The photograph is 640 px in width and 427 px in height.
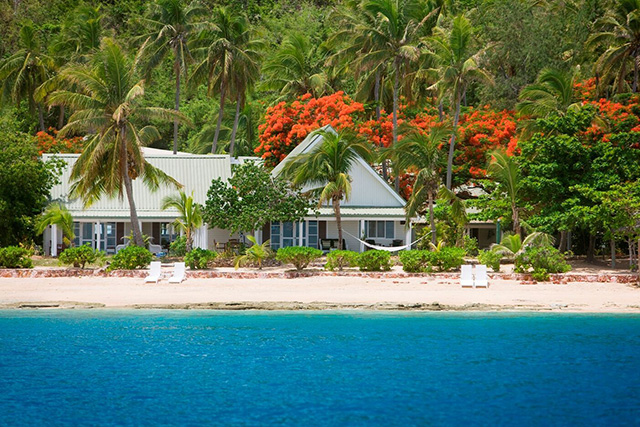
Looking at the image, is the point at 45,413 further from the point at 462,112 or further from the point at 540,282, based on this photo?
the point at 462,112

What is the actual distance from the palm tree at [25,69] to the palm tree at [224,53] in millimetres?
10638

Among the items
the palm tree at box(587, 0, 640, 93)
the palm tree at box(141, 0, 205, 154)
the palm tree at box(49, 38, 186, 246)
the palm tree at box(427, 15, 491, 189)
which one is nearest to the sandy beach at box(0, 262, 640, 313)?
the palm tree at box(49, 38, 186, 246)

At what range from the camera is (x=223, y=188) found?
29.9m

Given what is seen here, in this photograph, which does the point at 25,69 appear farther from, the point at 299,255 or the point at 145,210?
the point at 299,255

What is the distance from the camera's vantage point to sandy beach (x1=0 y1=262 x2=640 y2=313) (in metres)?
20.9

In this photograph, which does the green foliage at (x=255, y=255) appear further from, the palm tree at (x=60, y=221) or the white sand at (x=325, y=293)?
the palm tree at (x=60, y=221)

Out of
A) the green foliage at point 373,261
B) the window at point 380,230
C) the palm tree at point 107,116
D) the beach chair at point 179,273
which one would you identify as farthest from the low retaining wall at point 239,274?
the window at point 380,230

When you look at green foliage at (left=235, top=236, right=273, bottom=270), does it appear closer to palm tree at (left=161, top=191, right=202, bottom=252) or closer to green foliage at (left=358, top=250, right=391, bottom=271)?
palm tree at (left=161, top=191, right=202, bottom=252)

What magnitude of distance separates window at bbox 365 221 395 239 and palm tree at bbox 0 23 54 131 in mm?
24945

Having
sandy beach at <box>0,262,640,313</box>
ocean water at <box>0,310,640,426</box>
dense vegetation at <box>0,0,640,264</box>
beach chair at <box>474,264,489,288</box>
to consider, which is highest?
dense vegetation at <box>0,0,640,264</box>

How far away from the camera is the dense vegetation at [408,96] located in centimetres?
2819

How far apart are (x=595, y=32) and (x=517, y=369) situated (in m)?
29.8

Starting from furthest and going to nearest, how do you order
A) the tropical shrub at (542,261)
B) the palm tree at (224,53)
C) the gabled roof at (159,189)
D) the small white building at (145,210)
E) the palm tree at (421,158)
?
the palm tree at (224,53) < the gabled roof at (159,189) < the small white building at (145,210) < the palm tree at (421,158) < the tropical shrub at (542,261)

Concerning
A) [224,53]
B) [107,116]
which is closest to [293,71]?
[224,53]
